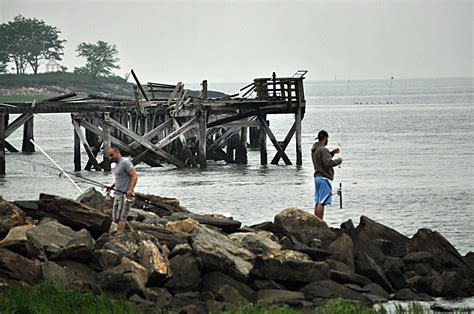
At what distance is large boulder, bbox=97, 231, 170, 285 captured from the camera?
57.0ft

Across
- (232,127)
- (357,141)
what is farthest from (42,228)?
(357,141)

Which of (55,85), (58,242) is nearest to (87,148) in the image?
(58,242)

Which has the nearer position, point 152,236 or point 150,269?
point 150,269

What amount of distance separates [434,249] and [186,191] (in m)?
16.4

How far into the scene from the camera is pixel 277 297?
1709 cm

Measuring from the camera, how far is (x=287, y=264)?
701 inches

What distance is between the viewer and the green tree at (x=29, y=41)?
161875 millimetres

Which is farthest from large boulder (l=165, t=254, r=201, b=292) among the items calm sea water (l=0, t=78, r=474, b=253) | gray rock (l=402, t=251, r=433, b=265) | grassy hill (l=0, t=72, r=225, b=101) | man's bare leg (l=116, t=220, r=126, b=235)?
grassy hill (l=0, t=72, r=225, b=101)

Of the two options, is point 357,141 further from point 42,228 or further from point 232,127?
point 42,228

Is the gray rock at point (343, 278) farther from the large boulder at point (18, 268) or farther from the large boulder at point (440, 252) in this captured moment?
the large boulder at point (18, 268)

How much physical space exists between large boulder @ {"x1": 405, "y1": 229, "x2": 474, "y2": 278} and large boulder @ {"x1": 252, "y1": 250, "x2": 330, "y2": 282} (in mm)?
2459

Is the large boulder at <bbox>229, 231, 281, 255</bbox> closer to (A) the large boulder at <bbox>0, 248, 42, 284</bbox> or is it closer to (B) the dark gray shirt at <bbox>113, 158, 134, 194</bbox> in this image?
(B) the dark gray shirt at <bbox>113, 158, 134, 194</bbox>

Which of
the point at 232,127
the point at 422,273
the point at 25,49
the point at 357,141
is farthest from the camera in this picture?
the point at 25,49

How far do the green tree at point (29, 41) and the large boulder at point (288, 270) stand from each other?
5698 inches
